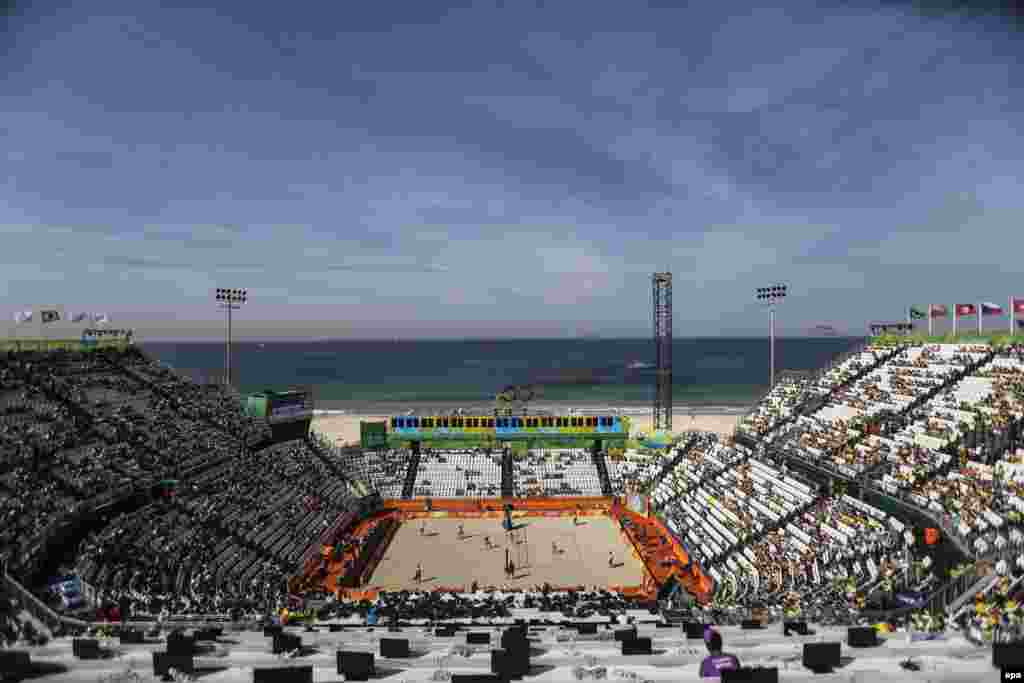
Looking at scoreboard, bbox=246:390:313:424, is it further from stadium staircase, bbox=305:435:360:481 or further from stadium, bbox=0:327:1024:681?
stadium staircase, bbox=305:435:360:481

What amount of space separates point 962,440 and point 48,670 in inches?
1772

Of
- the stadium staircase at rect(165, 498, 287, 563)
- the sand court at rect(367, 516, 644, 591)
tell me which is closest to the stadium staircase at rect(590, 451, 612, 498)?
the sand court at rect(367, 516, 644, 591)

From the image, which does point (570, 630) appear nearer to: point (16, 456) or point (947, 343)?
point (16, 456)

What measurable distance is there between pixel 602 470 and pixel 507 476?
931 cm

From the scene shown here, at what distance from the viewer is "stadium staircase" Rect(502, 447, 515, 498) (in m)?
53.5

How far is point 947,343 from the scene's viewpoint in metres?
49.5

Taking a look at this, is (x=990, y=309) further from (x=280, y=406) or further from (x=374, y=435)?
(x=280, y=406)

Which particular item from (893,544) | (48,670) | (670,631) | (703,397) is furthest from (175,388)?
(703,397)

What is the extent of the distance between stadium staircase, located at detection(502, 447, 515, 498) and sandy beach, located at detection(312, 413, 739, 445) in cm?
2428

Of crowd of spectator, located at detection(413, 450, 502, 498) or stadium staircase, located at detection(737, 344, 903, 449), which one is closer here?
stadium staircase, located at detection(737, 344, 903, 449)

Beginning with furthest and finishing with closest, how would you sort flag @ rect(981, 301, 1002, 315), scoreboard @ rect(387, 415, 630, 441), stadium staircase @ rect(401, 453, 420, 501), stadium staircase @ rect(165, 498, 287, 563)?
scoreboard @ rect(387, 415, 630, 441)
stadium staircase @ rect(401, 453, 420, 501)
flag @ rect(981, 301, 1002, 315)
stadium staircase @ rect(165, 498, 287, 563)

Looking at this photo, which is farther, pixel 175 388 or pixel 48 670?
pixel 175 388

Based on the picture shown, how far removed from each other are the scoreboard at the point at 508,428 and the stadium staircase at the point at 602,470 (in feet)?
6.01

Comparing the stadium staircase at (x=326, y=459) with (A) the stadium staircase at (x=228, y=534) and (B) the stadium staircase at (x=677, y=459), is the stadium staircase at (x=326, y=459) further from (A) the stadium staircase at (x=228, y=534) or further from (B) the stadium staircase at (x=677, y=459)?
(B) the stadium staircase at (x=677, y=459)
